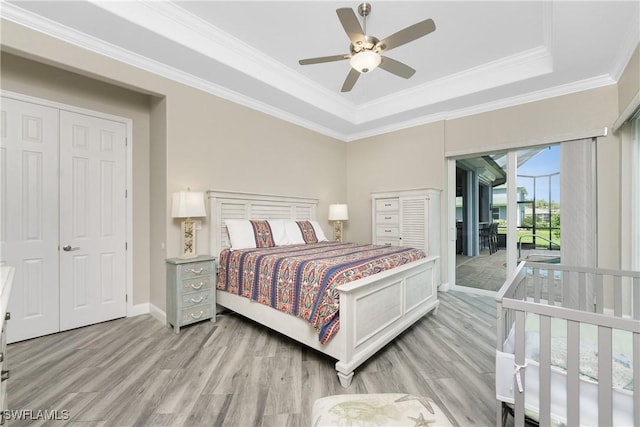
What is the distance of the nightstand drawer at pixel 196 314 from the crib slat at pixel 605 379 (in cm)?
316

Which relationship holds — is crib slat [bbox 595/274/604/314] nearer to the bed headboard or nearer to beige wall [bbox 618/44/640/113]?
beige wall [bbox 618/44/640/113]

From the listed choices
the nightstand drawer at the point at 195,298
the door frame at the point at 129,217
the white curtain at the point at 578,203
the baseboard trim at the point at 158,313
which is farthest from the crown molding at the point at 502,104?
the baseboard trim at the point at 158,313

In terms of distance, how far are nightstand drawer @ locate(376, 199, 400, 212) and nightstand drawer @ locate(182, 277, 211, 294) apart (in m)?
2.98

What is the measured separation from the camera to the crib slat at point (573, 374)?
1.21 metres

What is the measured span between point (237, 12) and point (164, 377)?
336 cm

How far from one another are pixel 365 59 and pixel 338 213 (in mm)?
3022

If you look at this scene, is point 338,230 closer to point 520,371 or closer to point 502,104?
point 502,104

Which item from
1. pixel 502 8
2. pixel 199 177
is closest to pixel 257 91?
pixel 199 177

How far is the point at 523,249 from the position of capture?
13.1ft

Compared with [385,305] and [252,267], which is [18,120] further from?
[385,305]

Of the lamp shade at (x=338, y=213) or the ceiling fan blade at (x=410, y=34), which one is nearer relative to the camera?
the ceiling fan blade at (x=410, y=34)

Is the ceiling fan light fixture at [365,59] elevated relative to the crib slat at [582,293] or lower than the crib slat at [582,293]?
elevated

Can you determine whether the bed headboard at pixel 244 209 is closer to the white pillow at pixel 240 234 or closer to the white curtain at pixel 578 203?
the white pillow at pixel 240 234
